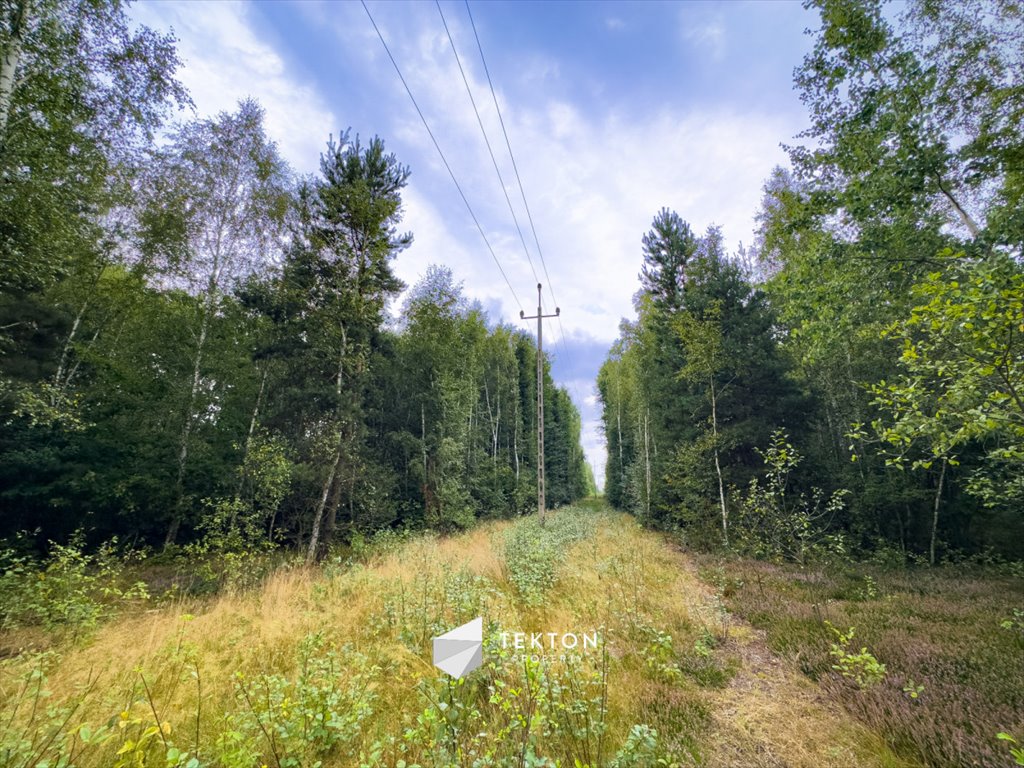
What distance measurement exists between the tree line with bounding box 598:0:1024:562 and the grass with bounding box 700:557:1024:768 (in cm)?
135

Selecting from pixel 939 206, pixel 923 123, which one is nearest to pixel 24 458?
pixel 923 123

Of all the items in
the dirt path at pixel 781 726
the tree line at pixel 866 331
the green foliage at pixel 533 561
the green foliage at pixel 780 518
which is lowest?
the dirt path at pixel 781 726

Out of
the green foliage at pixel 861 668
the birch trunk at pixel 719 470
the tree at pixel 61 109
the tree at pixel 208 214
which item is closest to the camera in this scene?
the green foliage at pixel 861 668

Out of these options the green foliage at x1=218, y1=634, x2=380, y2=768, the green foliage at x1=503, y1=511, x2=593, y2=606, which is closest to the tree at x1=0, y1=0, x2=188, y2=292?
the green foliage at x1=218, y1=634, x2=380, y2=768

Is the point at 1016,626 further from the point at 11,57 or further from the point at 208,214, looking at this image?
the point at 208,214

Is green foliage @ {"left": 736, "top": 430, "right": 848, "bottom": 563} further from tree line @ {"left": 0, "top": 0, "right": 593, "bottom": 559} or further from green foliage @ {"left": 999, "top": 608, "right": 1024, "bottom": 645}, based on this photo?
tree line @ {"left": 0, "top": 0, "right": 593, "bottom": 559}

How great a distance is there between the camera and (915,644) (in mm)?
4422

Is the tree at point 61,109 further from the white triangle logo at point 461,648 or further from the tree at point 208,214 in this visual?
the white triangle logo at point 461,648

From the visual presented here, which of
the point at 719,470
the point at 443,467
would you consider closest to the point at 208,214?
the point at 443,467

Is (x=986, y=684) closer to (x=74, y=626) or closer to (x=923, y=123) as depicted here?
(x=923, y=123)

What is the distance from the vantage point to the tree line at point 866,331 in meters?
4.23

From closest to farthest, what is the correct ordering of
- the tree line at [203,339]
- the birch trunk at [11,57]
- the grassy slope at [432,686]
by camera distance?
the grassy slope at [432,686] < the birch trunk at [11,57] < the tree line at [203,339]

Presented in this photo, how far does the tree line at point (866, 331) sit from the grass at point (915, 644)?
1351 mm

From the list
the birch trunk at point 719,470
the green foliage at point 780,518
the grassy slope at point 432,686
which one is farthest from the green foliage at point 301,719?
the birch trunk at point 719,470
